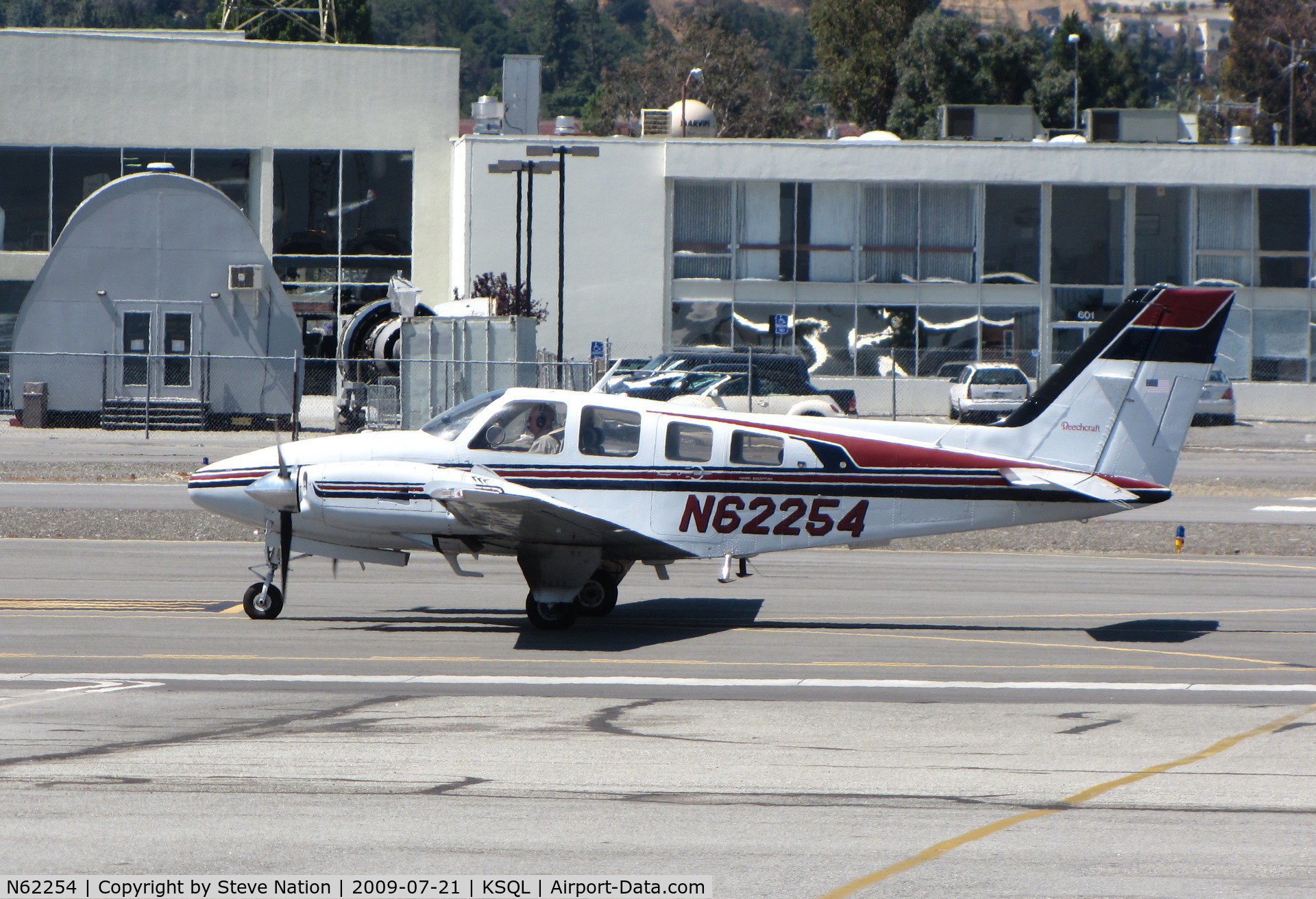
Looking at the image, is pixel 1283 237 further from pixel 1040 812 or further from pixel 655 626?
pixel 1040 812

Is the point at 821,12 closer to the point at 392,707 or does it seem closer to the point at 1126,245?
the point at 1126,245

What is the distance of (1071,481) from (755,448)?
2927mm

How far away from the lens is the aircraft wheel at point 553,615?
A: 41.5 ft

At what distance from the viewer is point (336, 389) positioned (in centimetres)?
3831

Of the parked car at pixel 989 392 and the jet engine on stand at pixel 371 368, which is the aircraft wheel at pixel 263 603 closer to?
the jet engine on stand at pixel 371 368

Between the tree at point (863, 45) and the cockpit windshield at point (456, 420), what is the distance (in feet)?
230

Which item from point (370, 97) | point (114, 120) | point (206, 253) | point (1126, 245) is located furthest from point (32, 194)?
point (1126, 245)

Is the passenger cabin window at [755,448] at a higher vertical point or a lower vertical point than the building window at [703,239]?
lower

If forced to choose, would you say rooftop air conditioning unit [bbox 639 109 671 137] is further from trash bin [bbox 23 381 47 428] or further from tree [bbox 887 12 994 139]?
trash bin [bbox 23 381 47 428]

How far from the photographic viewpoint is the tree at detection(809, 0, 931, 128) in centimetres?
7844

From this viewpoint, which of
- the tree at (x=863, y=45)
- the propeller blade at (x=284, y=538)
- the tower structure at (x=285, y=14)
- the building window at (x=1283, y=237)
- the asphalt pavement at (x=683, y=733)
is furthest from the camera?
the tree at (x=863, y=45)

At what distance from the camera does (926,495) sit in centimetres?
1265

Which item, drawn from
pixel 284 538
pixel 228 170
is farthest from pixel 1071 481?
pixel 228 170

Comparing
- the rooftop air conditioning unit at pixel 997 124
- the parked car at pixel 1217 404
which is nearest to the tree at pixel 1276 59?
the rooftop air conditioning unit at pixel 997 124
